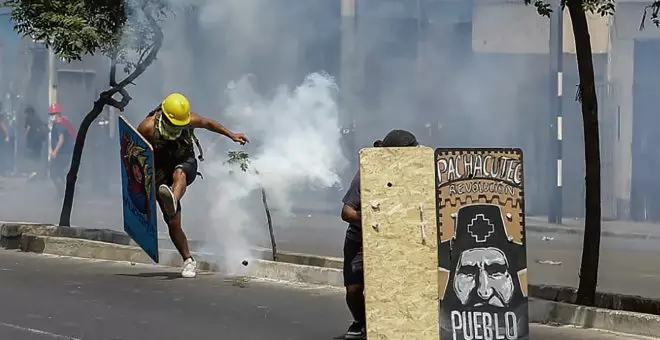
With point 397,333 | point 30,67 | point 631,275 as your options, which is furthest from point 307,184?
point 30,67

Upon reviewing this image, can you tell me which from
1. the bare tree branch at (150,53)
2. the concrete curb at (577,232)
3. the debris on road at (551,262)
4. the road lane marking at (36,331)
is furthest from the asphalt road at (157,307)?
the concrete curb at (577,232)

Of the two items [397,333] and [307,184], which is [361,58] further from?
[397,333]

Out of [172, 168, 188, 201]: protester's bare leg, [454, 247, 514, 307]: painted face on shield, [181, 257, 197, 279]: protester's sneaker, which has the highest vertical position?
[172, 168, 188, 201]: protester's bare leg

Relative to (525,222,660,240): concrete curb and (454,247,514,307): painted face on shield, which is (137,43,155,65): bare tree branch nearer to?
(525,222,660,240): concrete curb

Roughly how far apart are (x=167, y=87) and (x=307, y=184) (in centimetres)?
526

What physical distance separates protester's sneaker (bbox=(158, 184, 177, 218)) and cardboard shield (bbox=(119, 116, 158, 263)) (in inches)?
2.8

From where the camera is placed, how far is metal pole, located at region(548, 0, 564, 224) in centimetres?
1653

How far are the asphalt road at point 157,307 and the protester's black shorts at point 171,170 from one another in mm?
740

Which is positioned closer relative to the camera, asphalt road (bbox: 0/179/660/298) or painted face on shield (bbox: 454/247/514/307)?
painted face on shield (bbox: 454/247/514/307)

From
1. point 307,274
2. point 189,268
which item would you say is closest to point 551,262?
point 307,274

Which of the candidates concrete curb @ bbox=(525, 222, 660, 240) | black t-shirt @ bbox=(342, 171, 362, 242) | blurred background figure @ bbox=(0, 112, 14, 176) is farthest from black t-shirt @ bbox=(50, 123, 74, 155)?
black t-shirt @ bbox=(342, 171, 362, 242)

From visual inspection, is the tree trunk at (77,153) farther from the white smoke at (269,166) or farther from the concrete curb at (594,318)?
the concrete curb at (594,318)

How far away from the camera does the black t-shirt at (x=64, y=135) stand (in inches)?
833

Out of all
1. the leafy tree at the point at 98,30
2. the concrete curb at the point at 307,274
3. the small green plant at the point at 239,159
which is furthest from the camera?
the leafy tree at the point at 98,30
